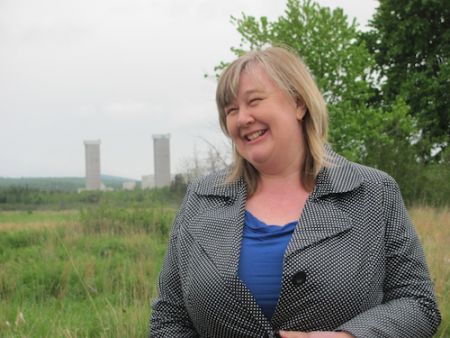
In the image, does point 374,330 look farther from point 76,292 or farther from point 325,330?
point 76,292

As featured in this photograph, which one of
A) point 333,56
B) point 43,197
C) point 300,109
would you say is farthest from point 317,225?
point 43,197

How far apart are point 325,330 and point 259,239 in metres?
0.37

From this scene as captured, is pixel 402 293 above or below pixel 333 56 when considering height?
below

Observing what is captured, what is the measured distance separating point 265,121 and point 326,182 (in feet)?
1.02

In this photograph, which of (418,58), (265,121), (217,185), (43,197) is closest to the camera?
(265,121)

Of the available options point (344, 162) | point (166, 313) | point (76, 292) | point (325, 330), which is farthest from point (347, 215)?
point (76, 292)

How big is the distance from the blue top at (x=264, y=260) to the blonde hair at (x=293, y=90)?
8.5 inches

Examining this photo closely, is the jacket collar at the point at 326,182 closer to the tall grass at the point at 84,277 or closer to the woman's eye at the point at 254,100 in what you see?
the woman's eye at the point at 254,100

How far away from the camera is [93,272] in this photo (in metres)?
7.21

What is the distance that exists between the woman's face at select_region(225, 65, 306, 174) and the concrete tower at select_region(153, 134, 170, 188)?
38.1 meters

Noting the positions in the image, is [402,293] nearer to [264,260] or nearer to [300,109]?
[264,260]

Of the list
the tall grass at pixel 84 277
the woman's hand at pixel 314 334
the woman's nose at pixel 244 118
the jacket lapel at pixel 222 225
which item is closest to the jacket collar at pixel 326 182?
the jacket lapel at pixel 222 225

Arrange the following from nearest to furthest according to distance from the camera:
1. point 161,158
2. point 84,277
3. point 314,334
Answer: point 314,334
point 84,277
point 161,158

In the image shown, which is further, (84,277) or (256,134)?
(84,277)
